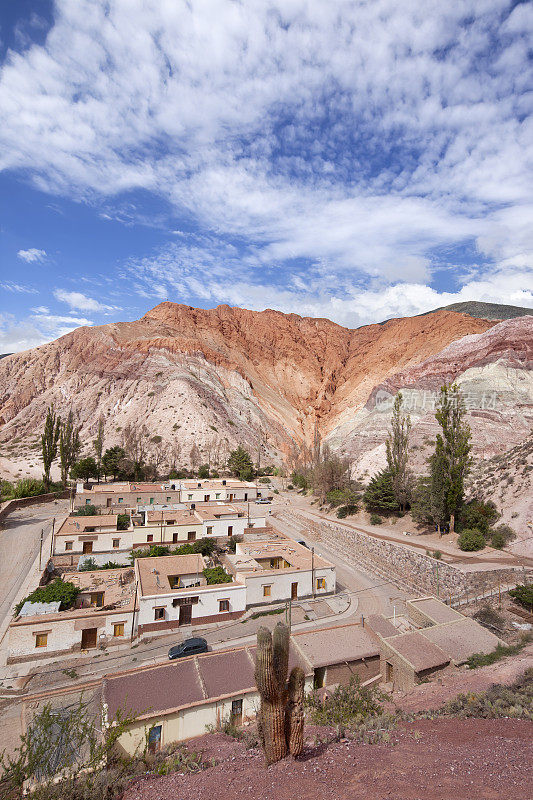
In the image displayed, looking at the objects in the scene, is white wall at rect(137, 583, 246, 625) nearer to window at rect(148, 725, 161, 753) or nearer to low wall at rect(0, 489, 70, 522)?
window at rect(148, 725, 161, 753)

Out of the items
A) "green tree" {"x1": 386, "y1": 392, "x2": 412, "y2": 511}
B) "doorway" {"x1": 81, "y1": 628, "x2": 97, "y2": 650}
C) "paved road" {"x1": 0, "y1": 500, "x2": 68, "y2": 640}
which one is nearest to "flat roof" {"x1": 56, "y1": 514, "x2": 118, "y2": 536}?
"paved road" {"x1": 0, "y1": 500, "x2": 68, "y2": 640}

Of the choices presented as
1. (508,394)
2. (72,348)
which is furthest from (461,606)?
(72,348)

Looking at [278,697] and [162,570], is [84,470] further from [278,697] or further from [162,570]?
[278,697]

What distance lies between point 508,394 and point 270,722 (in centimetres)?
6184

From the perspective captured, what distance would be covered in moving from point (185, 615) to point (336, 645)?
881 cm

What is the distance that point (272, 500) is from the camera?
49.9m

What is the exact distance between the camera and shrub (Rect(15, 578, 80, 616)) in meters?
20.8

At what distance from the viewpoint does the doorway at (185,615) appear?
2100cm

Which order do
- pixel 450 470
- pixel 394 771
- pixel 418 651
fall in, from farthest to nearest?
pixel 450 470
pixel 418 651
pixel 394 771

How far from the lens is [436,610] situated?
18.5 metres

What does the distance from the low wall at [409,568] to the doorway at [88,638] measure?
56.7ft

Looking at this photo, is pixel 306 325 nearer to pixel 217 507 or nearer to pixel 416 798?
pixel 217 507

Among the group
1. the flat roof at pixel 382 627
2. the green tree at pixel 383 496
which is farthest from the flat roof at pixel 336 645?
the green tree at pixel 383 496

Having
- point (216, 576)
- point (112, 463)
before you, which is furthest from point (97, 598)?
point (112, 463)
